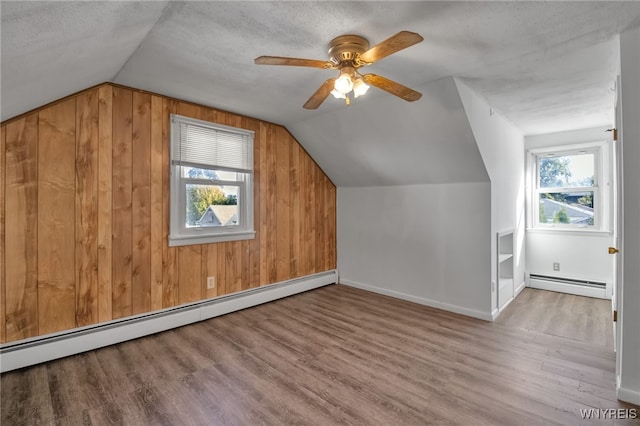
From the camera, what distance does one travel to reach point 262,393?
1942 millimetres

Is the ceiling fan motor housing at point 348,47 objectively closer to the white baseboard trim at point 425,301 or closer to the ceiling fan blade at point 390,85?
the ceiling fan blade at point 390,85

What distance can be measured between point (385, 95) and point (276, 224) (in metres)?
2.06

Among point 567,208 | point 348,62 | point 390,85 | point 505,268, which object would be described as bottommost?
point 505,268

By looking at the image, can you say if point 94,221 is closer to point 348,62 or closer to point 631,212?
point 348,62

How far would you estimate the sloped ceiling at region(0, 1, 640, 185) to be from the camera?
4.97 feet

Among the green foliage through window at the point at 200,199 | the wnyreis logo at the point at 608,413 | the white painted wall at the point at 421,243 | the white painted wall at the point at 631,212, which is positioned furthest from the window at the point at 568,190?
the green foliage through window at the point at 200,199

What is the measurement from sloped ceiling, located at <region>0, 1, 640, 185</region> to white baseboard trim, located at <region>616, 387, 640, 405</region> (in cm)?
206

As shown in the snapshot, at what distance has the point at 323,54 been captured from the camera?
2105 millimetres

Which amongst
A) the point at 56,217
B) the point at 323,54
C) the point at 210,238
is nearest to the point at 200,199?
the point at 210,238

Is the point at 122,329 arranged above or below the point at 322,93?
below

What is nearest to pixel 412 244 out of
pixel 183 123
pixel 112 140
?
pixel 183 123

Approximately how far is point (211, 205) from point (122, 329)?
4.70ft

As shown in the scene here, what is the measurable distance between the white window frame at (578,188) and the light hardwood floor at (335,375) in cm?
143

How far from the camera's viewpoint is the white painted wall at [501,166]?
2873mm
